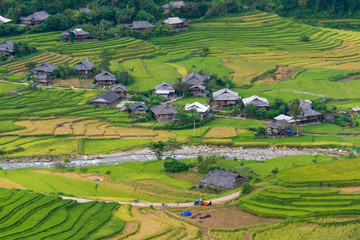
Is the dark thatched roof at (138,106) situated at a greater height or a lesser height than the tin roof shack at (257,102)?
lesser

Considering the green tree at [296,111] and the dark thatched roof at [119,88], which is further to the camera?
the dark thatched roof at [119,88]

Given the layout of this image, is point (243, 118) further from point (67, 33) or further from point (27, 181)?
point (67, 33)

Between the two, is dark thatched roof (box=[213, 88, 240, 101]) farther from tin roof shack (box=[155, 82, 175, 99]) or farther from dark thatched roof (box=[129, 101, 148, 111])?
dark thatched roof (box=[129, 101, 148, 111])

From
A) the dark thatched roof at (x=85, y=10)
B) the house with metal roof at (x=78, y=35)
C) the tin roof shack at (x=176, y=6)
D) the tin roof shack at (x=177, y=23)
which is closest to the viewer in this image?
the house with metal roof at (x=78, y=35)

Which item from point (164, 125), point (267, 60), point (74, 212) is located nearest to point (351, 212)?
point (74, 212)

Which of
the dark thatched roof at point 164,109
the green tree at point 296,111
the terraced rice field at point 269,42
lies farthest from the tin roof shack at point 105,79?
the green tree at point 296,111

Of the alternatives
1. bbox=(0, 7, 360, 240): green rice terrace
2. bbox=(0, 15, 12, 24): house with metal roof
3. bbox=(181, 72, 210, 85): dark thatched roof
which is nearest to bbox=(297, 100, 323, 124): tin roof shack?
bbox=(0, 7, 360, 240): green rice terrace

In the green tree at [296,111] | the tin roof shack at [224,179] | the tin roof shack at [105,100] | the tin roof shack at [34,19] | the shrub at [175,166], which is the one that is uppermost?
the tin roof shack at [34,19]

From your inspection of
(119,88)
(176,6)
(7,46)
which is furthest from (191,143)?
(176,6)

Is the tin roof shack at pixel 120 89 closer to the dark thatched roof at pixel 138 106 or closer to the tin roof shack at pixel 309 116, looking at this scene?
the dark thatched roof at pixel 138 106
